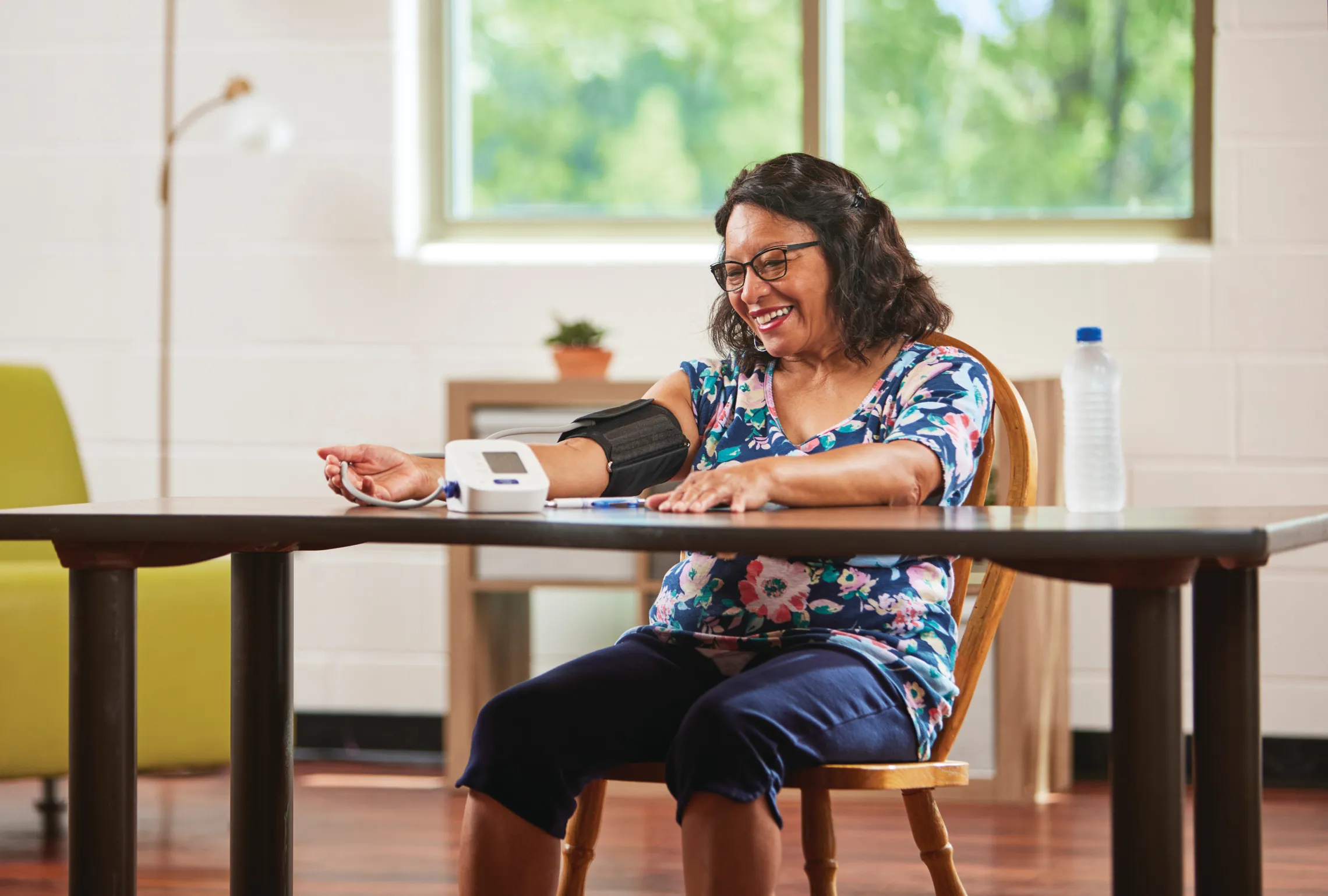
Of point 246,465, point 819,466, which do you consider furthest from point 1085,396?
point 246,465

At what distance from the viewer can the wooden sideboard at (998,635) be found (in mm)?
3047

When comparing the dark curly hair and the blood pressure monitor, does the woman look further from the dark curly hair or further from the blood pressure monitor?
the blood pressure monitor

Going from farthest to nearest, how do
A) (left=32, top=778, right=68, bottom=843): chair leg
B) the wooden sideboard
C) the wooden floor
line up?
the wooden sideboard
(left=32, top=778, right=68, bottom=843): chair leg
the wooden floor

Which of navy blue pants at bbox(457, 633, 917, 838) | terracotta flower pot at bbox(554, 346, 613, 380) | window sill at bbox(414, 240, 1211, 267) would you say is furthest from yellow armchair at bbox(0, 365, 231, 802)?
navy blue pants at bbox(457, 633, 917, 838)

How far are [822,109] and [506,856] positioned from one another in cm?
251

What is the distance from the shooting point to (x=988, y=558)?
1.21 m

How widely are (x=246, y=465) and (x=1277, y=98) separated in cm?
253

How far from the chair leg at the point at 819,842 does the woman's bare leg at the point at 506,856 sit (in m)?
0.40

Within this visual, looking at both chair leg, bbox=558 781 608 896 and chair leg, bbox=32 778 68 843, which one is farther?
chair leg, bbox=32 778 68 843

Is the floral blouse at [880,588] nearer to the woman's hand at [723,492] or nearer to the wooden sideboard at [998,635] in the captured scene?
the woman's hand at [723,492]

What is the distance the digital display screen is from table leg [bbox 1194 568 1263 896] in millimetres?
669

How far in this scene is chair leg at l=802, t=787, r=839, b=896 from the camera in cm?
179

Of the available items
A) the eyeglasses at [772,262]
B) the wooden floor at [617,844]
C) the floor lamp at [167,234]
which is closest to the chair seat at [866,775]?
the eyeglasses at [772,262]

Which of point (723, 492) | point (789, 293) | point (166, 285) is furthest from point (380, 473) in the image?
point (166, 285)
